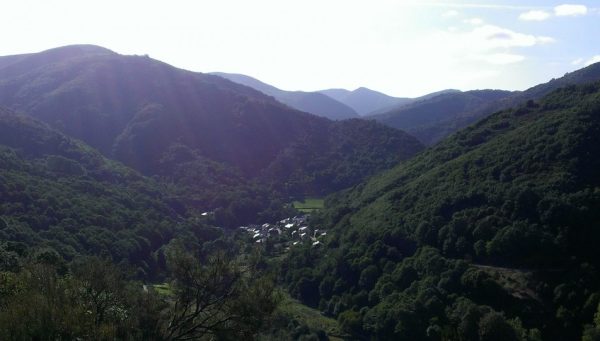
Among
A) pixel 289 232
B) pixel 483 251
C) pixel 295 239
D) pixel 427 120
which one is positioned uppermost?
pixel 427 120

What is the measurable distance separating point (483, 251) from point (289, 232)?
32.2 metres

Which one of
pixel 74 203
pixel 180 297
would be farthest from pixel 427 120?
pixel 180 297

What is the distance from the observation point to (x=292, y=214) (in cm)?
7731

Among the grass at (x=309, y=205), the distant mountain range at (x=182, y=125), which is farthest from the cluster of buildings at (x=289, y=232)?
the distant mountain range at (x=182, y=125)

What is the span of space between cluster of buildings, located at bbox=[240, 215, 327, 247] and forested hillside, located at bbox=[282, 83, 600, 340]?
22.1ft

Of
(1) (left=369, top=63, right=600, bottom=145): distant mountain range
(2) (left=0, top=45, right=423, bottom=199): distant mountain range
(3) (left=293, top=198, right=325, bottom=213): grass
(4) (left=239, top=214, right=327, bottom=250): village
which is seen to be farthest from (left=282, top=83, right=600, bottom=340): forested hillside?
(1) (left=369, top=63, right=600, bottom=145): distant mountain range

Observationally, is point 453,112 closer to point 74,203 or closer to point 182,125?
point 182,125

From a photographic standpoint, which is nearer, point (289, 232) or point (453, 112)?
point (289, 232)

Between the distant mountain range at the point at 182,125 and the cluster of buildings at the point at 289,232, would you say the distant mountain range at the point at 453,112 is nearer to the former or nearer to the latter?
the distant mountain range at the point at 182,125

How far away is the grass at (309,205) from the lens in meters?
80.2

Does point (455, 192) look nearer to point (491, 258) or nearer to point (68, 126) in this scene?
point (491, 258)

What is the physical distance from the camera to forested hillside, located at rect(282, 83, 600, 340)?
30625 millimetres

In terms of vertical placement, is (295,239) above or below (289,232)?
below

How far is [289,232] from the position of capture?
6475cm
